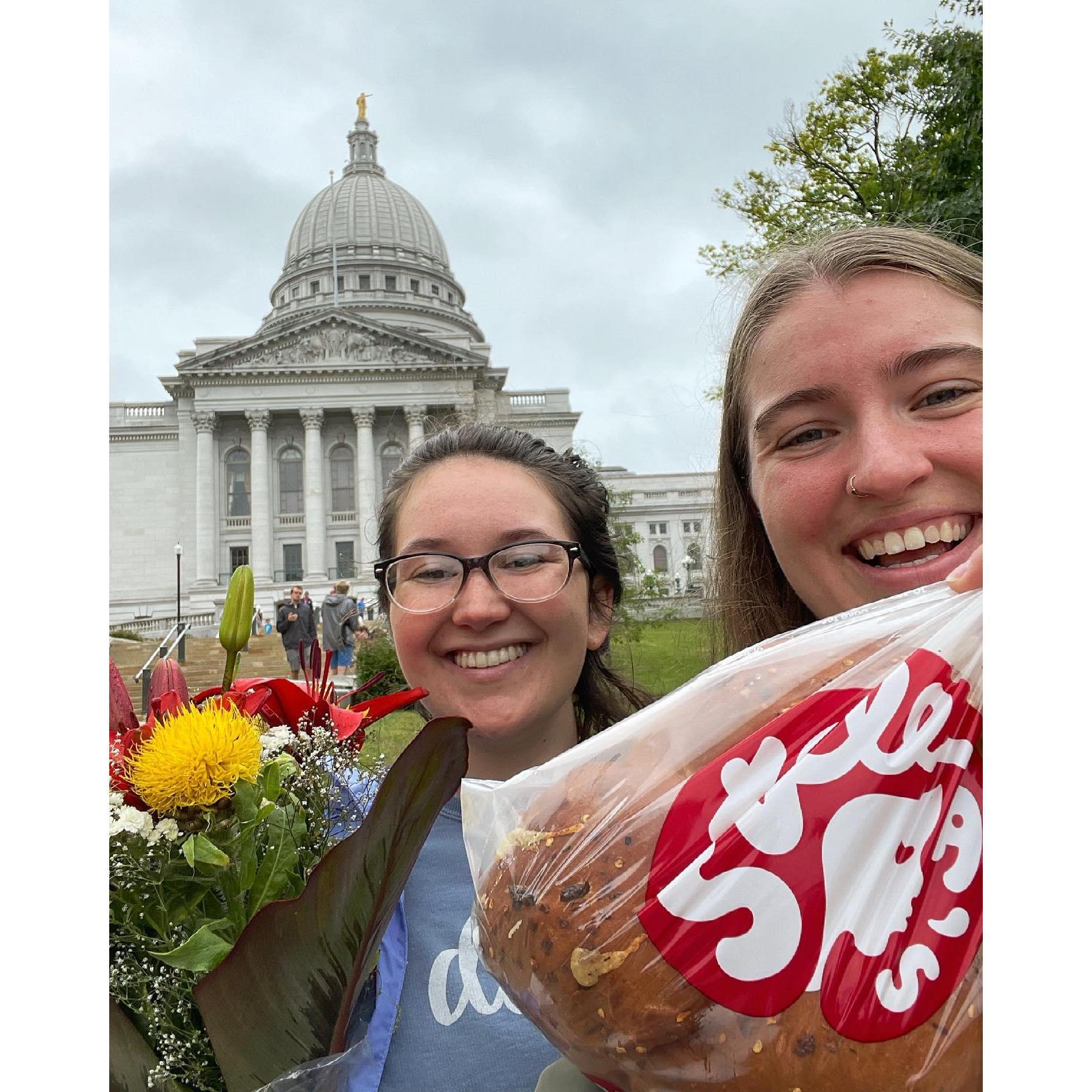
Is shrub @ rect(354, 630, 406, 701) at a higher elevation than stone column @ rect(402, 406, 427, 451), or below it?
below

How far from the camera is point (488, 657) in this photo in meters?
1.72

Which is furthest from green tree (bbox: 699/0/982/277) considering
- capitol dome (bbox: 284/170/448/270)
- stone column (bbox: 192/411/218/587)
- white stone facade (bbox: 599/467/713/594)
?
capitol dome (bbox: 284/170/448/270)

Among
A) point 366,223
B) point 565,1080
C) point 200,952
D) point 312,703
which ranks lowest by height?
point 565,1080

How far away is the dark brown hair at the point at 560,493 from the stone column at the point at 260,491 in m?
41.8

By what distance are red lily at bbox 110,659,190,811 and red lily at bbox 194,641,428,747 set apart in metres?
0.04

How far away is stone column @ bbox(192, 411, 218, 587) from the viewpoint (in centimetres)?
4162

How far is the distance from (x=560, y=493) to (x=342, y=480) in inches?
1730

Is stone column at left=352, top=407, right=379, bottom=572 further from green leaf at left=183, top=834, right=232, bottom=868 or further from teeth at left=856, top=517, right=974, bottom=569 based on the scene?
green leaf at left=183, top=834, right=232, bottom=868

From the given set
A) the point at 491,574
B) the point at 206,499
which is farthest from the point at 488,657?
the point at 206,499

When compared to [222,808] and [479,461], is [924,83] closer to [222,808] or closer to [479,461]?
[479,461]

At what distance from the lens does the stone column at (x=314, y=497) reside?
141ft

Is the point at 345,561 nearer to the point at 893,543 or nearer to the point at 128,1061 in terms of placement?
the point at 893,543

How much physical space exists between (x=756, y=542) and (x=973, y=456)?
2.03 ft

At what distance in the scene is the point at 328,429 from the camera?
44.6m
